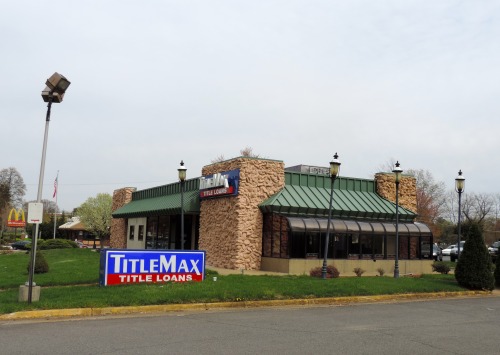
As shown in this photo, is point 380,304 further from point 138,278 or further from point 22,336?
point 22,336

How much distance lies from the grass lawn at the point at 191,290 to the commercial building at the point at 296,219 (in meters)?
5.09

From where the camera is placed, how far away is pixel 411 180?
29484 millimetres

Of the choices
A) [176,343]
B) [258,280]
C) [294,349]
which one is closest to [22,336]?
[176,343]

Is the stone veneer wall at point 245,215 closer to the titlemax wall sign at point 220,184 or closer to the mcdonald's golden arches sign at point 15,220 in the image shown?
the titlemax wall sign at point 220,184

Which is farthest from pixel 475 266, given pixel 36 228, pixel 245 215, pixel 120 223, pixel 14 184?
pixel 14 184

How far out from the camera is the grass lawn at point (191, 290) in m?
12.2

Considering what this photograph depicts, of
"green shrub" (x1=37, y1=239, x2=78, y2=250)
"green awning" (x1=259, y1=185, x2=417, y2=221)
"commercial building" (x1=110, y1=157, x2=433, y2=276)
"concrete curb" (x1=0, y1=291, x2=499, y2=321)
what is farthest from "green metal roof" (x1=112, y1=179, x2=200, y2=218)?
"concrete curb" (x1=0, y1=291, x2=499, y2=321)

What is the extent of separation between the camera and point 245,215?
24.1 m

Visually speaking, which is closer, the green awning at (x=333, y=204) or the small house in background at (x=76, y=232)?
the green awning at (x=333, y=204)

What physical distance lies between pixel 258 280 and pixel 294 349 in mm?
8938

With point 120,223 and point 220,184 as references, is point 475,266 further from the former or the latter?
point 120,223

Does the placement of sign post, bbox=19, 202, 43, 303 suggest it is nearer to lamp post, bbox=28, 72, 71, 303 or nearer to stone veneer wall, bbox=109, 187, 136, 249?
lamp post, bbox=28, 72, 71, 303

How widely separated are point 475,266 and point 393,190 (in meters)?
10.6

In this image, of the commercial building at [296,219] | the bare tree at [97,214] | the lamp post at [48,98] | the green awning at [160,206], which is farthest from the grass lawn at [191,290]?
the bare tree at [97,214]
